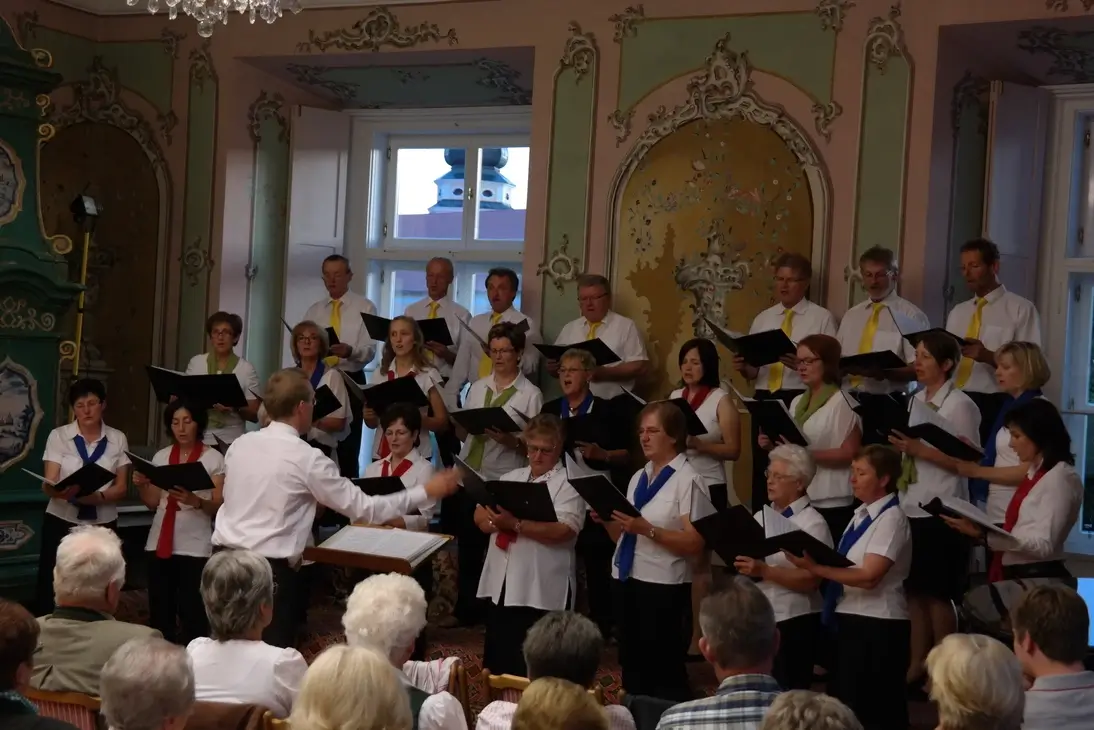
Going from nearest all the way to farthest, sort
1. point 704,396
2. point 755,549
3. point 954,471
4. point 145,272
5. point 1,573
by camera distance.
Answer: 1. point 755,549
2. point 954,471
3. point 704,396
4. point 1,573
5. point 145,272

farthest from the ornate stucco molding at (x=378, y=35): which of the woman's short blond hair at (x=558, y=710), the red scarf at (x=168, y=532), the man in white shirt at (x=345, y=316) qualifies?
the woman's short blond hair at (x=558, y=710)

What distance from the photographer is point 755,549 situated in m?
4.78

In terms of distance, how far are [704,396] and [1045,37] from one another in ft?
9.16

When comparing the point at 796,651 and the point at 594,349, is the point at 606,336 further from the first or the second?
the point at 796,651

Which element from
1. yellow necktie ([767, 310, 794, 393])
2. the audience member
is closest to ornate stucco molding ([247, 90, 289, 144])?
yellow necktie ([767, 310, 794, 393])

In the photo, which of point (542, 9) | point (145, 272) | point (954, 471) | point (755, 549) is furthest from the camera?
point (145, 272)

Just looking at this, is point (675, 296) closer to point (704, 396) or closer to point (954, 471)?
point (704, 396)

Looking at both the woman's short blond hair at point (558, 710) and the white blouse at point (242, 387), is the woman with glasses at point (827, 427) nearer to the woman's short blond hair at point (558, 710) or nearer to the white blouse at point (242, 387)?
the white blouse at point (242, 387)

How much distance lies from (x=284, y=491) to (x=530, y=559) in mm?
1139

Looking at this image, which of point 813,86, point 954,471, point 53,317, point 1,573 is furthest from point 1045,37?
point 1,573

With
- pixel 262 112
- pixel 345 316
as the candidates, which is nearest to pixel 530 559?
pixel 345 316

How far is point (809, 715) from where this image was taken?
2316mm

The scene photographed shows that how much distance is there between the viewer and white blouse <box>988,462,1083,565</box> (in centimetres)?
484

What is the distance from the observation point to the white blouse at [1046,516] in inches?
190
